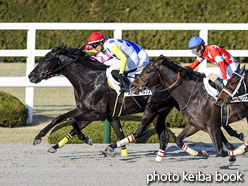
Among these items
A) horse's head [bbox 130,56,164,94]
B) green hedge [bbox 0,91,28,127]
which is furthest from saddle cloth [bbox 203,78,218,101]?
green hedge [bbox 0,91,28,127]

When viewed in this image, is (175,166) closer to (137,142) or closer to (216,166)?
(216,166)

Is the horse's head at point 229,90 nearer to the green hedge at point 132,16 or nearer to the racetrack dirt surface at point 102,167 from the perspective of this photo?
the racetrack dirt surface at point 102,167

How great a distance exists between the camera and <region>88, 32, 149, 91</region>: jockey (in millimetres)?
7105

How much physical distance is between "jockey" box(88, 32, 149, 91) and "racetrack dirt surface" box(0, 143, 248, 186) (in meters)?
1.09

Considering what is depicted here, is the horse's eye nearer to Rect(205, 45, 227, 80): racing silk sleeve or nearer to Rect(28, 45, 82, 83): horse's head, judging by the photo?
Rect(205, 45, 227, 80): racing silk sleeve

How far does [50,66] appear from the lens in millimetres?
7266

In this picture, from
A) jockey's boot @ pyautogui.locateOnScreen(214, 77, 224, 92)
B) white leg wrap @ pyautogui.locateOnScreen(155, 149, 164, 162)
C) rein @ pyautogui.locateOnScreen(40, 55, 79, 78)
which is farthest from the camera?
rein @ pyautogui.locateOnScreen(40, 55, 79, 78)

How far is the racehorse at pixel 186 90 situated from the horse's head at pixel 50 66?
53.7 inches

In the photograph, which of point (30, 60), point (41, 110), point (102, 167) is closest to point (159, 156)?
point (102, 167)

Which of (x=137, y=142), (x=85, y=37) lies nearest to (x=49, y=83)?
(x=137, y=142)

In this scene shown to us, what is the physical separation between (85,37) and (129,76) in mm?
10426

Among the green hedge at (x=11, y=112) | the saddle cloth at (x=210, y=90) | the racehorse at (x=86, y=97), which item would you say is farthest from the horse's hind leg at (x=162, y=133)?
the green hedge at (x=11, y=112)

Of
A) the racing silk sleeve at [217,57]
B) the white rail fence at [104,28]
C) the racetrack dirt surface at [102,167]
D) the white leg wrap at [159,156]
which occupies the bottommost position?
the racetrack dirt surface at [102,167]

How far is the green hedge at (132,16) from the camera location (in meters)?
17.1
